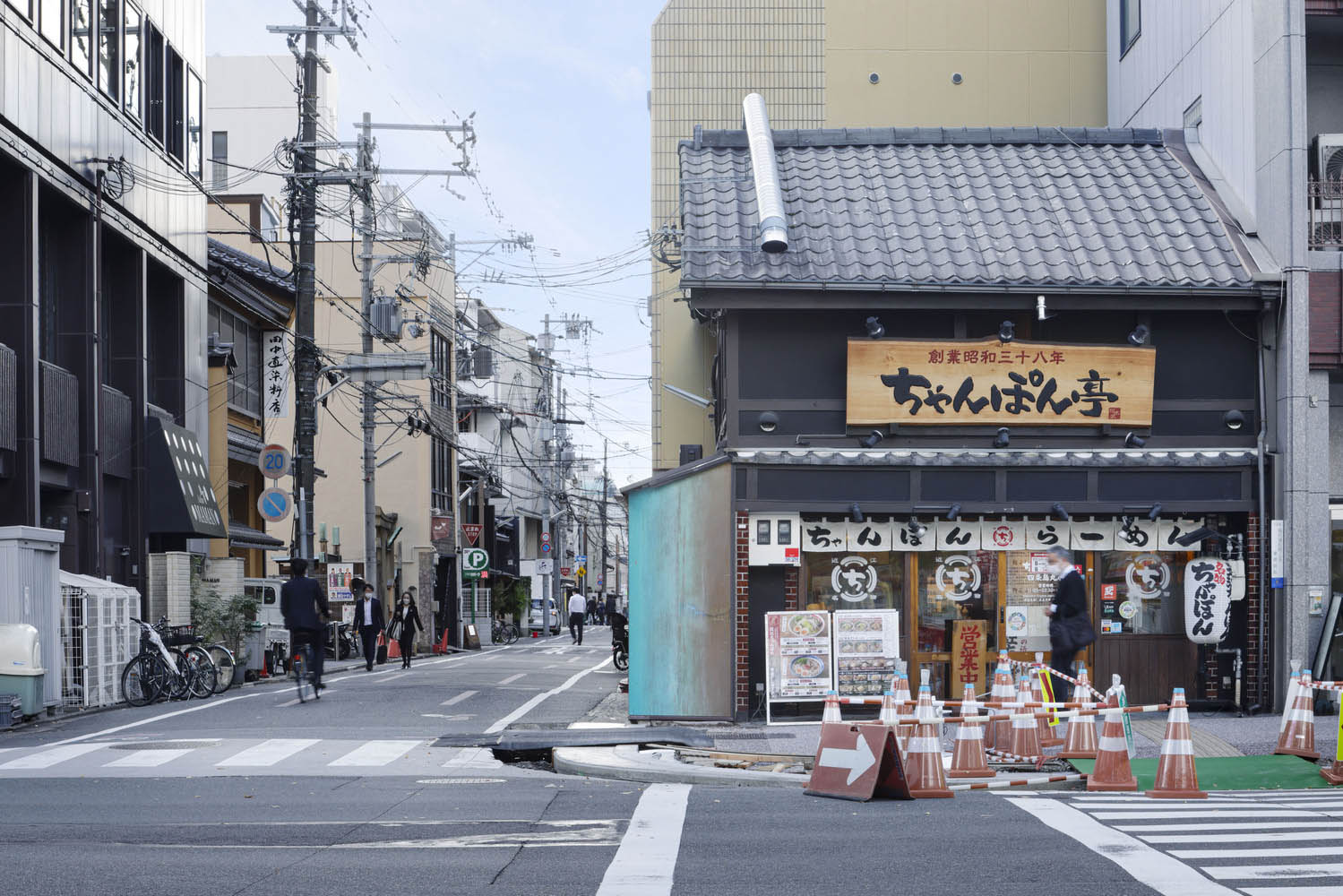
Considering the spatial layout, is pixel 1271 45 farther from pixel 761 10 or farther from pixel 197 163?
pixel 197 163

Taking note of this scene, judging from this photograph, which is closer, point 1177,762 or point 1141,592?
point 1177,762

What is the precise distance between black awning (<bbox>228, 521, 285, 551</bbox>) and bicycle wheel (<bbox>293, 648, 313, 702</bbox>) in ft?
46.8

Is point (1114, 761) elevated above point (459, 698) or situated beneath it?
elevated above

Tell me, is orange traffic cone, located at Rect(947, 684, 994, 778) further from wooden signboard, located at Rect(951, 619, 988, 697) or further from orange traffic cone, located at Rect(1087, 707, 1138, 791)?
wooden signboard, located at Rect(951, 619, 988, 697)

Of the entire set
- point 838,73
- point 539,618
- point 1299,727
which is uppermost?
point 838,73

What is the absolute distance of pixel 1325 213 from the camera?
2070 cm

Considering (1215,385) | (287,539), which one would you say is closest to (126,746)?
(1215,385)

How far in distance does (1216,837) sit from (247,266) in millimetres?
33645

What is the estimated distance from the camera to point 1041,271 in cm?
1981

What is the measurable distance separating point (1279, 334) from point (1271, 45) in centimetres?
375

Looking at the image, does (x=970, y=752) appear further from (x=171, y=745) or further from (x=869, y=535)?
(x=171, y=745)

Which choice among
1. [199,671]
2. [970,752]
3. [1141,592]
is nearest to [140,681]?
[199,671]

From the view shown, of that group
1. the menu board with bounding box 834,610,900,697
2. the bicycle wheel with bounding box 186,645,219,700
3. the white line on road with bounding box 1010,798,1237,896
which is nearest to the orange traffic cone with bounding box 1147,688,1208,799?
the white line on road with bounding box 1010,798,1237,896

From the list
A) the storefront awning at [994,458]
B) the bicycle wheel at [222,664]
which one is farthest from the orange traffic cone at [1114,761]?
the bicycle wheel at [222,664]
